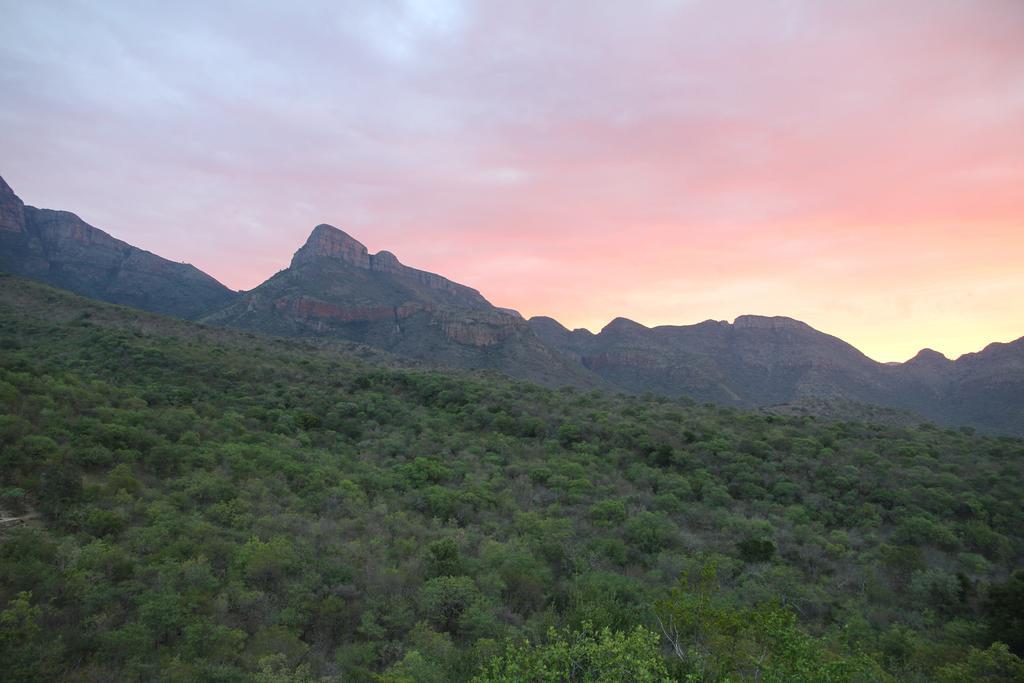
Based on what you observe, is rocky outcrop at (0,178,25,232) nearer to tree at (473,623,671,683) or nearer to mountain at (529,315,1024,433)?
mountain at (529,315,1024,433)

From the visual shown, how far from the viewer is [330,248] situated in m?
125

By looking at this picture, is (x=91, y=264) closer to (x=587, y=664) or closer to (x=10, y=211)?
(x=10, y=211)

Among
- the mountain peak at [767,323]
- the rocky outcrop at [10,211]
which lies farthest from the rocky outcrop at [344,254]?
the mountain peak at [767,323]

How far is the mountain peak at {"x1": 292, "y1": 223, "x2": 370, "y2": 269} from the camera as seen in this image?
124375 mm

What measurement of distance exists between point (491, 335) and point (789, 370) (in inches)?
2891

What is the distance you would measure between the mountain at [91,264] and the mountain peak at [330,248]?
21772mm

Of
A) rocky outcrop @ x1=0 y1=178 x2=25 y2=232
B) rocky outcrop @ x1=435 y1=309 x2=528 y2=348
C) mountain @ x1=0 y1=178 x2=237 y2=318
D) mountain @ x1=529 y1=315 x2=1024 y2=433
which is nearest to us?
mountain @ x1=529 y1=315 x2=1024 y2=433

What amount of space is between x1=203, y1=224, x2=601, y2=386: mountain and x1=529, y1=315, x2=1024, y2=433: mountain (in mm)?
23141

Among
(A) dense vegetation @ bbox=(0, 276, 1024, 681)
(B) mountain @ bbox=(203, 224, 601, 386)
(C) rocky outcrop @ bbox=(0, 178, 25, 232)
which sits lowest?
(A) dense vegetation @ bbox=(0, 276, 1024, 681)

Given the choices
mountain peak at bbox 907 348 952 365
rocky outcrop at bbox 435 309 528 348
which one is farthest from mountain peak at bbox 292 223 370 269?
mountain peak at bbox 907 348 952 365

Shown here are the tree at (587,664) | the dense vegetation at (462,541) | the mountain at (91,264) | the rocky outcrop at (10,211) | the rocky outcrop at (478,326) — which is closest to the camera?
the tree at (587,664)

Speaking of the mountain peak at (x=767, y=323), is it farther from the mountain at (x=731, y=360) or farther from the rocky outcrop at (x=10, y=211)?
the rocky outcrop at (x=10, y=211)

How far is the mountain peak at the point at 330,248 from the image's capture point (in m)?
124

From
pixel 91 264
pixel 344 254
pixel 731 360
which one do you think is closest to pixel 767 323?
pixel 731 360
